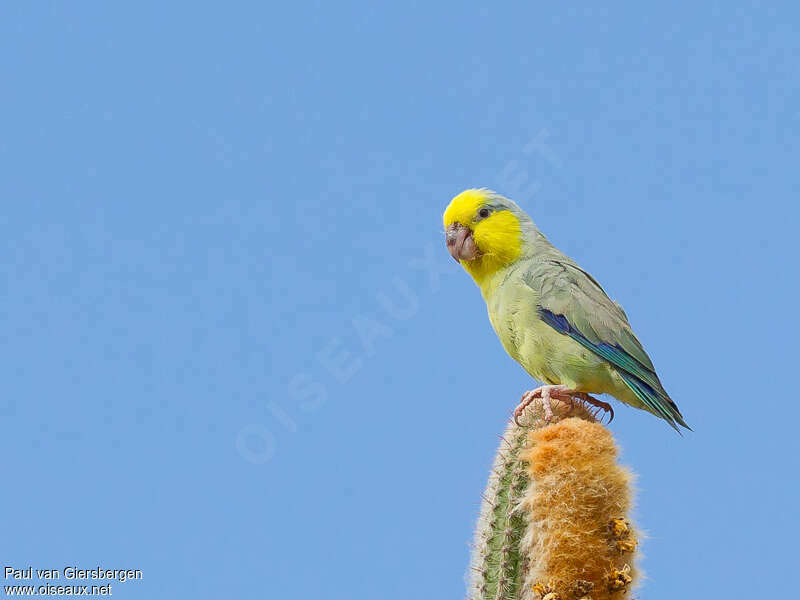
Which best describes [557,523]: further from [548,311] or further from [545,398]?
[548,311]

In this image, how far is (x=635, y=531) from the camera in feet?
19.9

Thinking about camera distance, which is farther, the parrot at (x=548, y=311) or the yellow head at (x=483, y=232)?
the yellow head at (x=483, y=232)

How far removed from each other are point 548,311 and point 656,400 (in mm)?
1198

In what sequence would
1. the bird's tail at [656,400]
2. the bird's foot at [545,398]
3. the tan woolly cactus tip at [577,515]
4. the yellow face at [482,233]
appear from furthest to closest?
the yellow face at [482,233], the bird's tail at [656,400], the bird's foot at [545,398], the tan woolly cactus tip at [577,515]

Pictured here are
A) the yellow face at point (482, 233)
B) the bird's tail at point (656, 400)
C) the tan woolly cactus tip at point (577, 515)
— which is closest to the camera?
the tan woolly cactus tip at point (577, 515)

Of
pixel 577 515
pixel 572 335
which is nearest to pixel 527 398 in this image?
pixel 572 335

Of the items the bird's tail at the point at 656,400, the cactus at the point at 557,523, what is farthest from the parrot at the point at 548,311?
the cactus at the point at 557,523

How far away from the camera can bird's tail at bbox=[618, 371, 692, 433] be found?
26.5 ft

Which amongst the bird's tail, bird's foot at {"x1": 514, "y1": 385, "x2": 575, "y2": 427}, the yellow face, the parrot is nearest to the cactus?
bird's foot at {"x1": 514, "y1": 385, "x2": 575, "y2": 427}

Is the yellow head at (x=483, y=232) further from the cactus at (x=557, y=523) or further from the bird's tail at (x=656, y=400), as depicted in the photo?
the cactus at (x=557, y=523)

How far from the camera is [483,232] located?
9.00 metres

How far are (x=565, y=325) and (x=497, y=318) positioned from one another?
0.74 metres

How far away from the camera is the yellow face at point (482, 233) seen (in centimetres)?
898

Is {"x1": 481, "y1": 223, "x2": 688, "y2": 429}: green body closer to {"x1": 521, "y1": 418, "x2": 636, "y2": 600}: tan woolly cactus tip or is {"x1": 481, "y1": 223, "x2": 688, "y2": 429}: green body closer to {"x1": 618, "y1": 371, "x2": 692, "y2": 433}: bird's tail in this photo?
{"x1": 618, "y1": 371, "x2": 692, "y2": 433}: bird's tail
